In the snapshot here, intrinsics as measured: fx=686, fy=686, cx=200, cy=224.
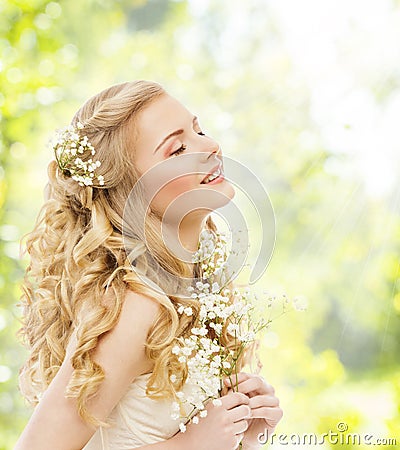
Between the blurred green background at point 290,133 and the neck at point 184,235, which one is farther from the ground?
the blurred green background at point 290,133

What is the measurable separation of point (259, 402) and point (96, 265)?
0.33 meters

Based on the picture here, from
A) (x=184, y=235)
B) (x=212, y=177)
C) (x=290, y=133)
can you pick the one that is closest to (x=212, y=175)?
(x=212, y=177)

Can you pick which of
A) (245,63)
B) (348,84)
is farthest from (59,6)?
(348,84)

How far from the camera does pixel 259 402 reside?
1.05 m

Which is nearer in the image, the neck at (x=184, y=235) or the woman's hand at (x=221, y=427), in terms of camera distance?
the woman's hand at (x=221, y=427)

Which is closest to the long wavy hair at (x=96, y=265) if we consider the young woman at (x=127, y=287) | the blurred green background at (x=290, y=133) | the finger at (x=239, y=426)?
the young woman at (x=127, y=287)

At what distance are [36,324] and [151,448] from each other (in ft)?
1.08

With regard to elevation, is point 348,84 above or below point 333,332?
above

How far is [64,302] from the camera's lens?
3.69 ft

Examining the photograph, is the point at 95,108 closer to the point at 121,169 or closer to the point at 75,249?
the point at 121,169

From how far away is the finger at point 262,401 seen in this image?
1.04 meters

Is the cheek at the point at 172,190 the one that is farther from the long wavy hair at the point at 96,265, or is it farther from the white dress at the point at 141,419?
the white dress at the point at 141,419

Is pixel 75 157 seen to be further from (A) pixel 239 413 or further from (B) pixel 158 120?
(A) pixel 239 413

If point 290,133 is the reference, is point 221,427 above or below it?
below
